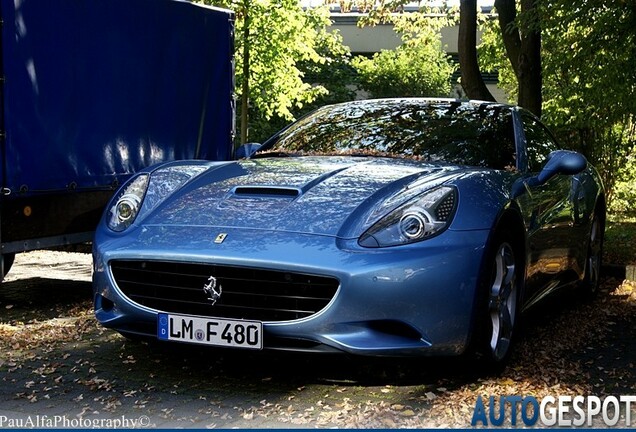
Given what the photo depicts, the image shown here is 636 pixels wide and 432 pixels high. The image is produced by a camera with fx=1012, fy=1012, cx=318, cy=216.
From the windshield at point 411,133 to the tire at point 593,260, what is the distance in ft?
5.30

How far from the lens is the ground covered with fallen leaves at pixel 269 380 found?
436 centimetres

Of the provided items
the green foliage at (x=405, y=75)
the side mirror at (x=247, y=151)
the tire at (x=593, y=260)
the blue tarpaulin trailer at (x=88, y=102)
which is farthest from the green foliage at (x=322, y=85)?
the side mirror at (x=247, y=151)

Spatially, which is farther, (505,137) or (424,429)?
(505,137)

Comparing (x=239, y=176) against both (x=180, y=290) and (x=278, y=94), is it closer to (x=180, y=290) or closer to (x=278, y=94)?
(x=180, y=290)

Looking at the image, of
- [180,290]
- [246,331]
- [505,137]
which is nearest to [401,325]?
[246,331]

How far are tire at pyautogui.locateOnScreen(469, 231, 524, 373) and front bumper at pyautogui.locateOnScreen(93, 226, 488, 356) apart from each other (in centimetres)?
12

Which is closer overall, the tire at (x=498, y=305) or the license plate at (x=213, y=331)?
the license plate at (x=213, y=331)

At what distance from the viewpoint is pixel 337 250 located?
4.55m

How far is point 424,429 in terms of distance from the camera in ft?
13.6

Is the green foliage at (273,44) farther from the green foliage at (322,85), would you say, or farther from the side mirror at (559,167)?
the side mirror at (559,167)

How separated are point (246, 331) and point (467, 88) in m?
9.21

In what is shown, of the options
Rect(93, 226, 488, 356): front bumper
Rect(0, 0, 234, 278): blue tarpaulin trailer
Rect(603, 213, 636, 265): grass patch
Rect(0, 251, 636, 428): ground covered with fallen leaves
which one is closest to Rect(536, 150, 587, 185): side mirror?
Rect(0, 251, 636, 428): ground covered with fallen leaves

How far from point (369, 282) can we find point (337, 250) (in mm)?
220

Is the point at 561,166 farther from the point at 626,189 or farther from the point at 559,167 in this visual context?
the point at 626,189
